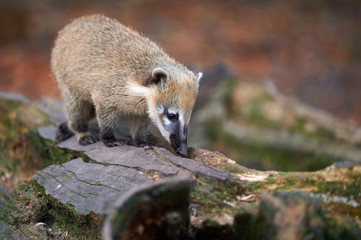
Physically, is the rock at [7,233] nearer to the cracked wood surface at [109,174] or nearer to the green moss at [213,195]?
the cracked wood surface at [109,174]

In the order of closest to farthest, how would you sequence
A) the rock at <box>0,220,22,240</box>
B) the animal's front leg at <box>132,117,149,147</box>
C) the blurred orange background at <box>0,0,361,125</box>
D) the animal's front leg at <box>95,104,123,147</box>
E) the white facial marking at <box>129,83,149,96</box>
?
the rock at <box>0,220,22,240</box>
the white facial marking at <box>129,83,149,96</box>
the animal's front leg at <box>95,104,123,147</box>
the animal's front leg at <box>132,117,149,147</box>
the blurred orange background at <box>0,0,361,125</box>

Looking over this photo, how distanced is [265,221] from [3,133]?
6.17 m

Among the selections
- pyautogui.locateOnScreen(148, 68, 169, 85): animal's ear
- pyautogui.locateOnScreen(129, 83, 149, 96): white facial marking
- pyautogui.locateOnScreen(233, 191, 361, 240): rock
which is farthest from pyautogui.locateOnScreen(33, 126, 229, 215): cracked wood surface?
pyautogui.locateOnScreen(148, 68, 169, 85): animal's ear

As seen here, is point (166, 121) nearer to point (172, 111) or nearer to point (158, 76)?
point (172, 111)

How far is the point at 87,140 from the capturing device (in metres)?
7.08

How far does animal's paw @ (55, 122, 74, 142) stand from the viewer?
7.45m

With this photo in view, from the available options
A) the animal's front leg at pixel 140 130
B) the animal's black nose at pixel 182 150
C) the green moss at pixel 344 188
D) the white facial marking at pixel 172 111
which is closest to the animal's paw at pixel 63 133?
the animal's front leg at pixel 140 130

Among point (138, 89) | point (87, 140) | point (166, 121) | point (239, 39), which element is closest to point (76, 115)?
point (87, 140)

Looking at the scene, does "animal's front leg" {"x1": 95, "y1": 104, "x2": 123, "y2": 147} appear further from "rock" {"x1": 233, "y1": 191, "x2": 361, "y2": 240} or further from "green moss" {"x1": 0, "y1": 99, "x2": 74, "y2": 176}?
"rock" {"x1": 233, "y1": 191, "x2": 361, "y2": 240}

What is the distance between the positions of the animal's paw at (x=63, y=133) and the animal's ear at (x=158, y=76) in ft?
7.00

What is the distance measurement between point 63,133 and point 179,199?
4352 mm

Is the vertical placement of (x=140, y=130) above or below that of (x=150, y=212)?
above

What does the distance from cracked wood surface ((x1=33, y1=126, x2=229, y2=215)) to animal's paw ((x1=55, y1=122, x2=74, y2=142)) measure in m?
1.60

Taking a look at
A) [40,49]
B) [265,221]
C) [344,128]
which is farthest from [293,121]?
[40,49]
